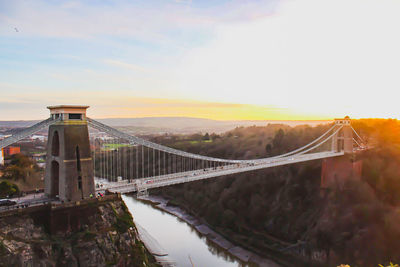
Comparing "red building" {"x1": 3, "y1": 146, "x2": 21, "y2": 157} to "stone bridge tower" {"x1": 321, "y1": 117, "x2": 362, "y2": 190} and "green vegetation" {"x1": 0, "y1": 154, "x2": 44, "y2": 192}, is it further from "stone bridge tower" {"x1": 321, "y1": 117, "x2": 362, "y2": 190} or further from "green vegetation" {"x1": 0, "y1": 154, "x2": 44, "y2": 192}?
"stone bridge tower" {"x1": 321, "y1": 117, "x2": 362, "y2": 190}

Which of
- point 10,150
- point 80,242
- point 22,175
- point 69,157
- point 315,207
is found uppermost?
point 69,157

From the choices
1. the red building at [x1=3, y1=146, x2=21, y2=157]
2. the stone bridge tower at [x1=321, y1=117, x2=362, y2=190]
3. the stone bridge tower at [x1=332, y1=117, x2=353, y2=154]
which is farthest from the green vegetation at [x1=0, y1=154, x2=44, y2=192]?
the stone bridge tower at [x1=332, y1=117, x2=353, y2=154]

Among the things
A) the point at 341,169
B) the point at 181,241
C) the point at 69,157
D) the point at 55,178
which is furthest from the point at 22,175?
the point at 341,169

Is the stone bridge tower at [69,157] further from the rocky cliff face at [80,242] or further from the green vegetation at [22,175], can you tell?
the green vegetation at [22,175]

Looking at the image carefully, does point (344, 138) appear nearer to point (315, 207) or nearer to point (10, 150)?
point (315, 207)

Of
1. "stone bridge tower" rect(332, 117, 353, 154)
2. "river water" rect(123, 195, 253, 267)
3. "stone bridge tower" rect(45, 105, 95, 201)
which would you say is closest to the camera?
"stone bridge tower" rect(45, 105, 95, 201)

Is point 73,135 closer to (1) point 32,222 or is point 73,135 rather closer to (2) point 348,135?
(1) point 32,222

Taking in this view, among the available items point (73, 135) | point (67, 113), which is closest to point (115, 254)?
point (73, 135)
